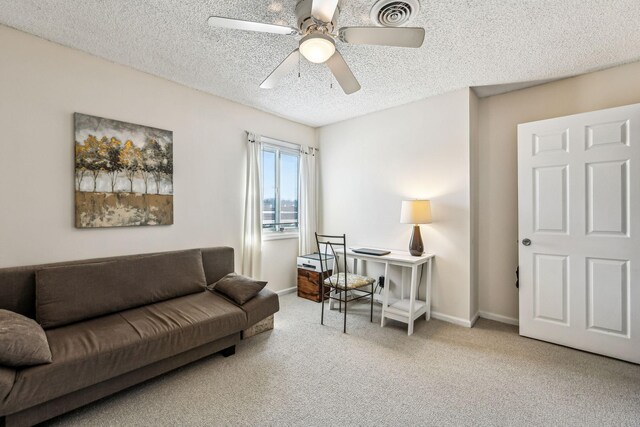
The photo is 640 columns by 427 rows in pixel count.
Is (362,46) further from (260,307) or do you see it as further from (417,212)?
(260,307)

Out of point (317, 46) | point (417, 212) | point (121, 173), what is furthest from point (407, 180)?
point (121, 173)

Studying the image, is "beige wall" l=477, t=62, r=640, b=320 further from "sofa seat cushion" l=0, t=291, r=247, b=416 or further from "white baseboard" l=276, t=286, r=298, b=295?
"sofa seat cushion" l=0, t=291, r=247, b=416

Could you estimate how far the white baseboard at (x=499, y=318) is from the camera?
3080 millimetres

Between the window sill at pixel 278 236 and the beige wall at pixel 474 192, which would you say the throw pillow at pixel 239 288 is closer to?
the window sill at pixel 278 236

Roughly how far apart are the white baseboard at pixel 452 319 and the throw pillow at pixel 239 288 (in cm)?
205

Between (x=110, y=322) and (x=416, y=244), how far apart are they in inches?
114

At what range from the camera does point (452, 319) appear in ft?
10.3

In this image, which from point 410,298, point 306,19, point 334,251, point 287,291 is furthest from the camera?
point 287,291

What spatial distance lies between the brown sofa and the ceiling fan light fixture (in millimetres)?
2032

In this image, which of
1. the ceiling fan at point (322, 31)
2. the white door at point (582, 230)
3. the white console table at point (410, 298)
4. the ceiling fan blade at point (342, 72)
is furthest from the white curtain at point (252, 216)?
the white door at point (582, 230)

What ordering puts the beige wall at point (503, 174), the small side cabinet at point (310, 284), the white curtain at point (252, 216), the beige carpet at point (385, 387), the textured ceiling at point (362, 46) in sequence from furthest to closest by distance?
the small side cabinet at point (310, 284), the white curtain at point (252, 216), the beige wall at point (503, 174), the textured ceiling at point (362, 46), the beige carpet at point (385, 387)

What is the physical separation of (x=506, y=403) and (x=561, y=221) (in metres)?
1.72

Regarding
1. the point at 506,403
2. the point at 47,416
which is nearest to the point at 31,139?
the point at 47,416

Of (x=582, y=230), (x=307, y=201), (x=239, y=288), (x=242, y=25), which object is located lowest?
(x=239, y=288)
